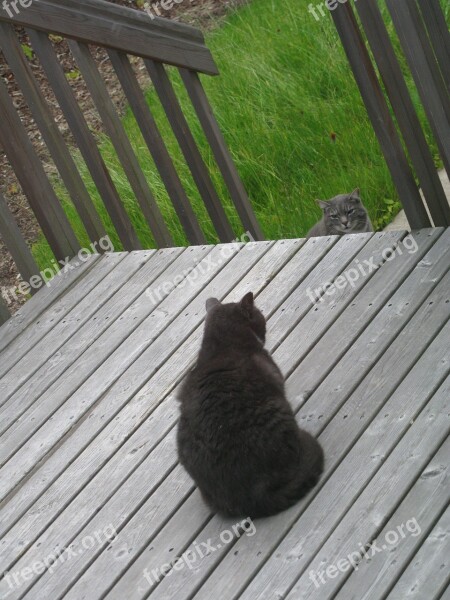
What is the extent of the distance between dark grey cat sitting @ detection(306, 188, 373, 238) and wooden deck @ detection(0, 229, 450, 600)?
1.43 m

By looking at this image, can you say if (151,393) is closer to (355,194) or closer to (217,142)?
(217,142)

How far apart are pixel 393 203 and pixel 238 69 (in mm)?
2007

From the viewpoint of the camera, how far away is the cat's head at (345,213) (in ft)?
19.3

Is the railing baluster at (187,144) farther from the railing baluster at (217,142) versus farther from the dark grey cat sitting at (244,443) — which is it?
the dark grey cat sitting at (244,443)

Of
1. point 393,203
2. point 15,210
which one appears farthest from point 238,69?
point 15,210

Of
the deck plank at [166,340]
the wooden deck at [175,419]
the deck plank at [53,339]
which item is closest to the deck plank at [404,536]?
the wooden deck at [175,419]

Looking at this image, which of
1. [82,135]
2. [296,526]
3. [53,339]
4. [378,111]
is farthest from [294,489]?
[82,135]

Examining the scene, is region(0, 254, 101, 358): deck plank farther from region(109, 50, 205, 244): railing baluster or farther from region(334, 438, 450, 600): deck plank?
region(334, 438, 450, 600): deck plank

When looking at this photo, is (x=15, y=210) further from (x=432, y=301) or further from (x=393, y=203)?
(x=432, y=301)

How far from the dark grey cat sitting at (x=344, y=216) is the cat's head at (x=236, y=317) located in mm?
2393

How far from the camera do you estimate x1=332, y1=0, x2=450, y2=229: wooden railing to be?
375 cm

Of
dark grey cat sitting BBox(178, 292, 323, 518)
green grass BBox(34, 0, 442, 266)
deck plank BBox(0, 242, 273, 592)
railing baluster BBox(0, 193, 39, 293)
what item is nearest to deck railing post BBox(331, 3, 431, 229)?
deck plank BBox(0, 242, 273, 592)

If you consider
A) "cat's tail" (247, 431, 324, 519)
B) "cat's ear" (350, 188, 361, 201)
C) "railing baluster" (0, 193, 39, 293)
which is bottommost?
"cat's ear" (350, 188, 361, 201)

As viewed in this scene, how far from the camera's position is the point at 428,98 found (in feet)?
12.5
